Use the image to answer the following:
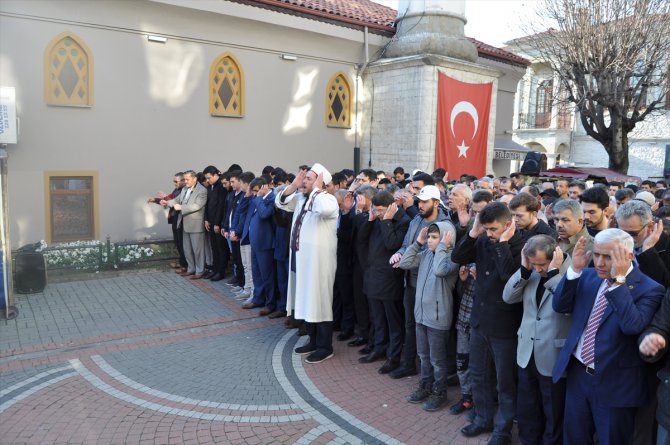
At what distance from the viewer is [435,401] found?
16.4 feet

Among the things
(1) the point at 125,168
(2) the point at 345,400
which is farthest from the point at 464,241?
(1) the point at 125,168

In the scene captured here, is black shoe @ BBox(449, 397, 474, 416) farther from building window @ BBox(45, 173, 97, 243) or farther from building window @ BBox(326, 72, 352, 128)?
building window @ BBox(326, 72, 352, 128)

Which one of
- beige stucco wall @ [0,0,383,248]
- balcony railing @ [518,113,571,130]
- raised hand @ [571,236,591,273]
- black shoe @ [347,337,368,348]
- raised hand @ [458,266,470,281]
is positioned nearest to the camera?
raised hand @ [571,236,591,273]

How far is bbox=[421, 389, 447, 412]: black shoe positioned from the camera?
4973 mm

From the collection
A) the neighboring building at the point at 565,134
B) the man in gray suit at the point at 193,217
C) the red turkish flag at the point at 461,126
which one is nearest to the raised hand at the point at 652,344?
the man in gray suit at the point at 193,217

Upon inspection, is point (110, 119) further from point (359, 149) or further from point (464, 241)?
point (464, 241)

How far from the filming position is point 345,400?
521 cm

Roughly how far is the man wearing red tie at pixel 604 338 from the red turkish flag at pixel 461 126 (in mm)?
11464

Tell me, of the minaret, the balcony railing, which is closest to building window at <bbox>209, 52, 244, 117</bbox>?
the minaret

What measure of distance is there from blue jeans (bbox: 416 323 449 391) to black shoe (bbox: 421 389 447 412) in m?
0.04

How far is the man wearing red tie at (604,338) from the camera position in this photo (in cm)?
318

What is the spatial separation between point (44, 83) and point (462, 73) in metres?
10.8

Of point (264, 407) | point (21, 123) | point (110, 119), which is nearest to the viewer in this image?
point (264, 407)

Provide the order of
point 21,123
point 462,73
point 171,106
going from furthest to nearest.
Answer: point 462,73
point 171,106
point 21,123
